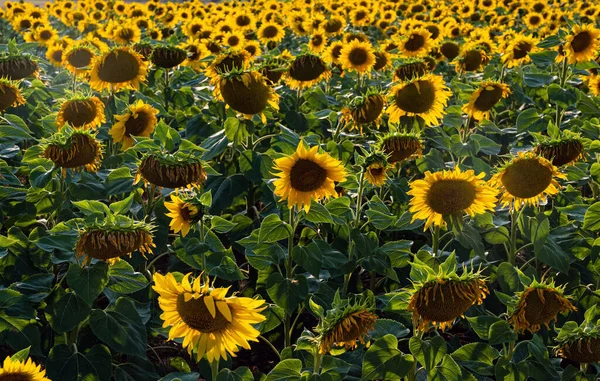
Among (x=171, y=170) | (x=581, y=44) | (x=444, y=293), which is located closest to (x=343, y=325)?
(x=444, y=293)

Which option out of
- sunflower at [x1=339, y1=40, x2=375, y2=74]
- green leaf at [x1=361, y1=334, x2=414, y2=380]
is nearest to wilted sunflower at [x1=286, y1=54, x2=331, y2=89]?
sunflower at [x1=339, y1=40, x2=375, y2=74]

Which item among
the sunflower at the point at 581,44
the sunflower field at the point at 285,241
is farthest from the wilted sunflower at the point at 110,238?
the sunflower at the point at 581,44

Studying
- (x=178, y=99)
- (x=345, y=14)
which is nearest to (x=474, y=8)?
(x=345, y=14)

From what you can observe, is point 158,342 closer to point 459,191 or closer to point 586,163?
point 459,191

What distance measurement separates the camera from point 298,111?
443 cm

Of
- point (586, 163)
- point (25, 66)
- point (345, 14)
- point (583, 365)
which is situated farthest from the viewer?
point (345, 14)

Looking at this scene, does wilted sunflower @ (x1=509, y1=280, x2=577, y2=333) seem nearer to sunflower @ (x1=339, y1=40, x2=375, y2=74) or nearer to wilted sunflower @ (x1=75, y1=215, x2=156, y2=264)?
wilted sunflower @ (x1=75, y1=215, x2=156, y2=264)

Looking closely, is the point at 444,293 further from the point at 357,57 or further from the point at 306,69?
the point at 357,57

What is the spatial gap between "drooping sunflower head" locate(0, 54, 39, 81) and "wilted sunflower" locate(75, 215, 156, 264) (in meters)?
2.01

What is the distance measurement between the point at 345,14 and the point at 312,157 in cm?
845

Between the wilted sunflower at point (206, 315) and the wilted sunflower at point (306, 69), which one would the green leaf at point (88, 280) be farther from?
the wilted sunflower at point (306, 69)

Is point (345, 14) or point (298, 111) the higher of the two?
point (298, 111)

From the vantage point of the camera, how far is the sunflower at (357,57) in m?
4.97

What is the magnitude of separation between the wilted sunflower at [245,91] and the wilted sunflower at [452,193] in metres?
0.90
